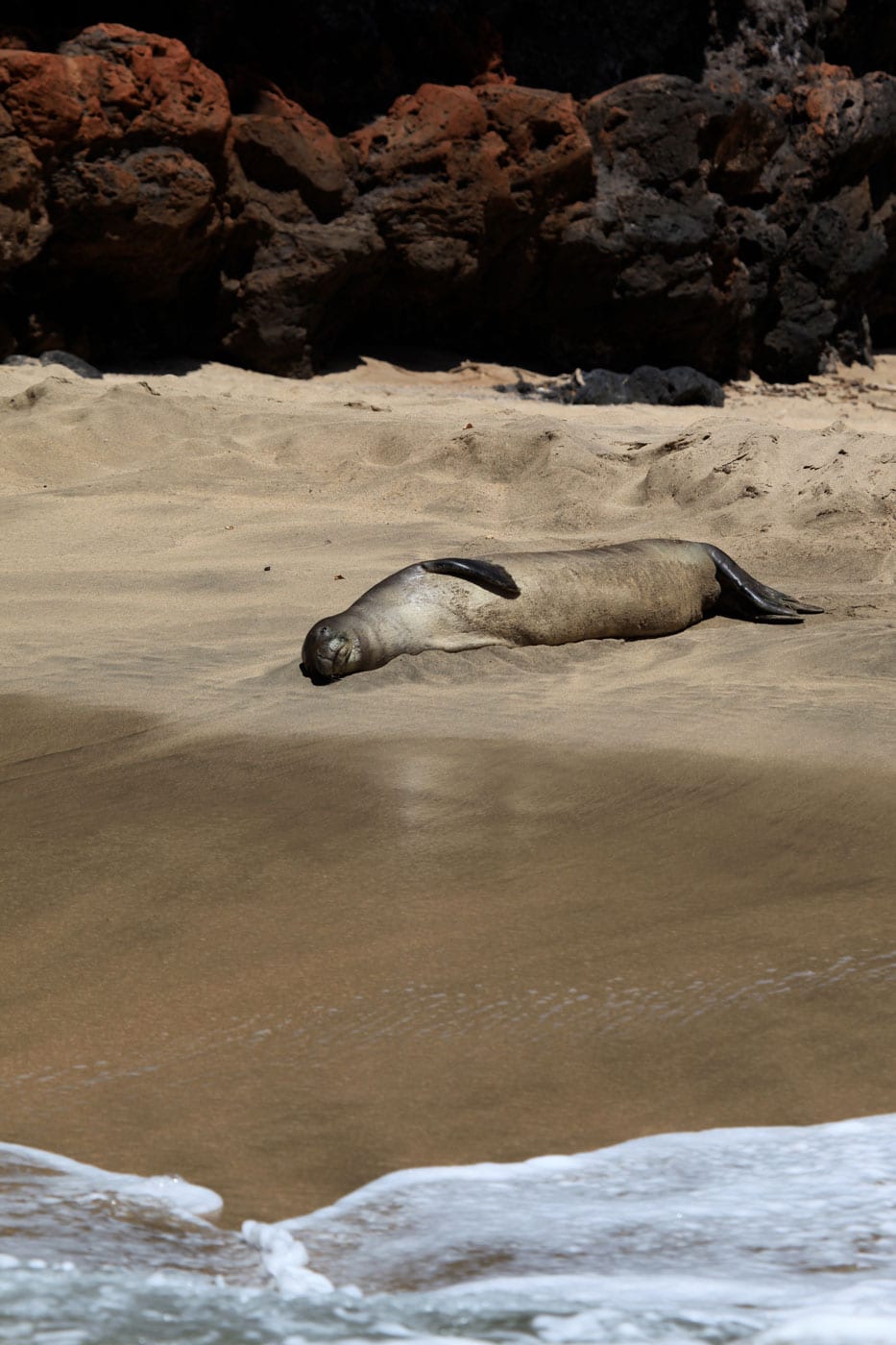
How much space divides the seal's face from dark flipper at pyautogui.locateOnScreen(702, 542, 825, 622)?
1902mm

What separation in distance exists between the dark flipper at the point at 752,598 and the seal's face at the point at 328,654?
1.90 m

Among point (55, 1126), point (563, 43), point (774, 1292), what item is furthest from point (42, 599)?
point (563, 43)

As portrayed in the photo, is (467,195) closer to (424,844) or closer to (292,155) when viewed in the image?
(292,155)

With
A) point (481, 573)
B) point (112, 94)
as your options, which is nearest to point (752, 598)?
point (481, 573)

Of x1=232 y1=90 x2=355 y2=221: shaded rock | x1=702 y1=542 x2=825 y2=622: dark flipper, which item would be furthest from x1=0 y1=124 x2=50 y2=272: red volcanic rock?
x1=702 y1=542 x2=825 y2=622: dark flipper

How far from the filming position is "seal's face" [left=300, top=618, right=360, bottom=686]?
4.82m

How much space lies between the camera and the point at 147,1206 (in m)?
1.75

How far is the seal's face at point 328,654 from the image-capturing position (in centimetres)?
A: 482

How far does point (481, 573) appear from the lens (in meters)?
5.37

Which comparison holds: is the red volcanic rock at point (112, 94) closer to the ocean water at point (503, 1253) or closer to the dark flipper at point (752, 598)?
the dark flipper at point (752, 598)

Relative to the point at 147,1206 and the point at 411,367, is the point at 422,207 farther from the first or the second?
the point at 147,1206

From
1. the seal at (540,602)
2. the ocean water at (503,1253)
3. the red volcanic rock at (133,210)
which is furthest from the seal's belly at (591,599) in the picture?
the red volcanic rock at (133,210)

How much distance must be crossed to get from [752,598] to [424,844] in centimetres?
304

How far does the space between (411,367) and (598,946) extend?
12.0 metres
